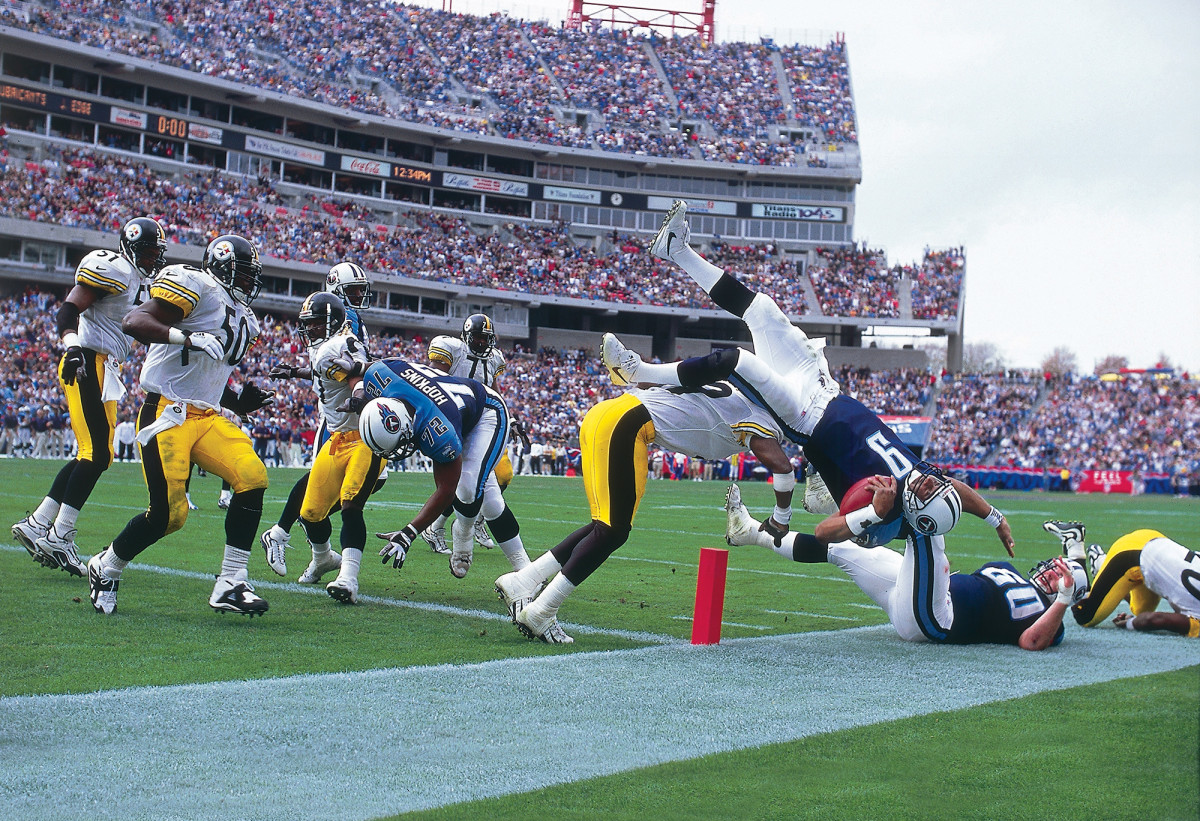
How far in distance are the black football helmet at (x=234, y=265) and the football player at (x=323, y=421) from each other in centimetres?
110

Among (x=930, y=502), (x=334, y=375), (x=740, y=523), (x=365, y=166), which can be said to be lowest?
(x=740, y=523)

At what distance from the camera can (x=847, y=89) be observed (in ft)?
179

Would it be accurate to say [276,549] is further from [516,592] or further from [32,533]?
[516,592]

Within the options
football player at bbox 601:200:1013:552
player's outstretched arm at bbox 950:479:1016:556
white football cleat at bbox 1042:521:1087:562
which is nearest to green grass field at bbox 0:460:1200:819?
white football cleat at bbox 1042:521:1087:562

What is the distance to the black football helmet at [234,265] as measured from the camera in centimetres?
623

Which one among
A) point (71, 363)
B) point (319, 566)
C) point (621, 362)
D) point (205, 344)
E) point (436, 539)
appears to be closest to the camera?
point (205, 344)

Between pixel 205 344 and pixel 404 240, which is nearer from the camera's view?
pixel 205 344

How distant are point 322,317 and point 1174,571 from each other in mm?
5381

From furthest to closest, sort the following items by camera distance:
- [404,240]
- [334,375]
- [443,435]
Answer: [404,240] → [334,375] → [443,435]

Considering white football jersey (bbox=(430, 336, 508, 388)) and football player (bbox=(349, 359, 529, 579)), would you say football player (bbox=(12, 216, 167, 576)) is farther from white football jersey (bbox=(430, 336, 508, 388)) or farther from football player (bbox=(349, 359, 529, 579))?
white football jersey (bbox=(430, 336, 508, 388))

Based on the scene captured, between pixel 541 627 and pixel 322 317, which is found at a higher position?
pixel 322 317

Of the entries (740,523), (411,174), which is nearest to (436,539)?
(740,523)

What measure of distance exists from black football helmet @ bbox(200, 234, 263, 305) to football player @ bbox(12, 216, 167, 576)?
1.05 m

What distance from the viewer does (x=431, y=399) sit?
6469 millimetres
